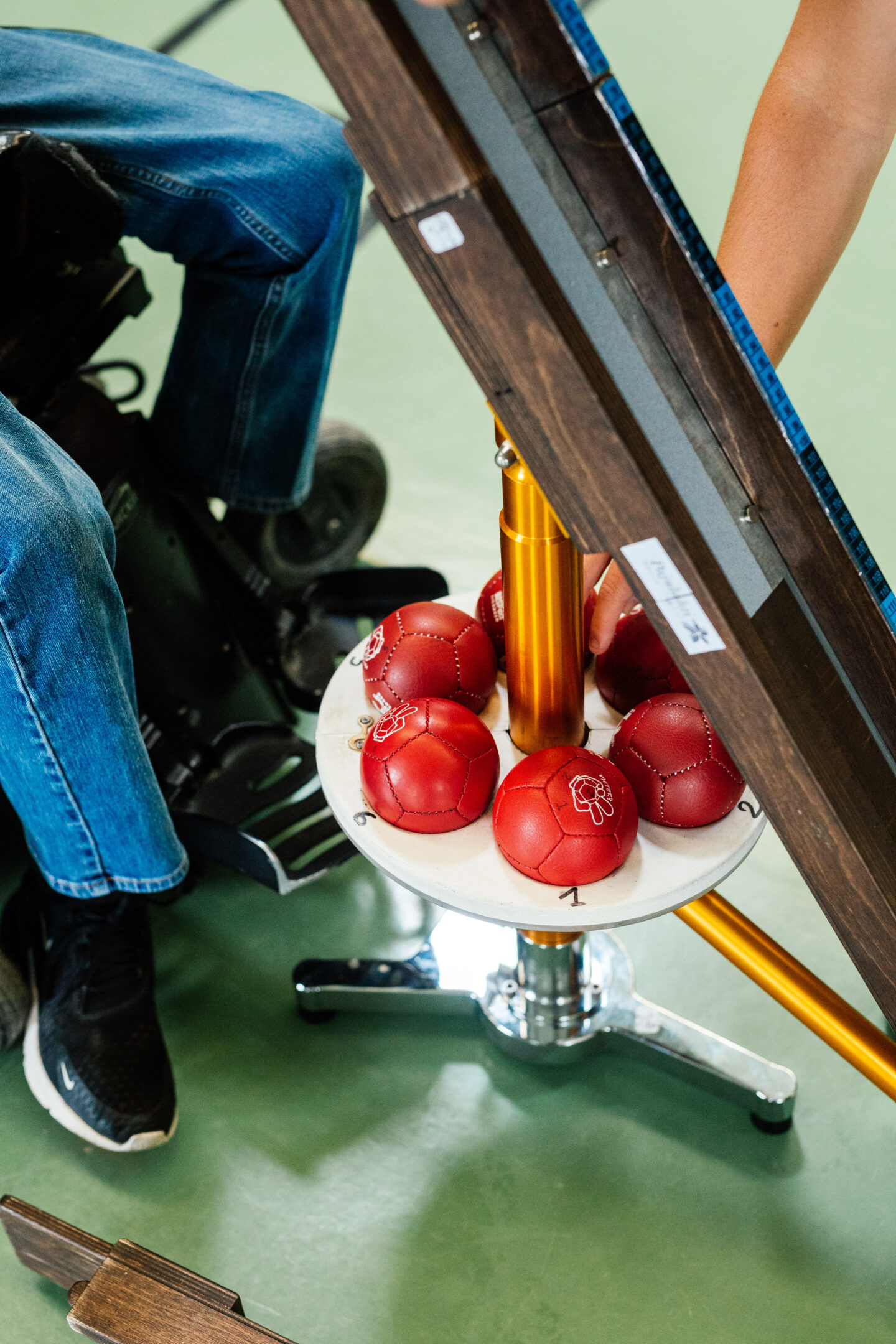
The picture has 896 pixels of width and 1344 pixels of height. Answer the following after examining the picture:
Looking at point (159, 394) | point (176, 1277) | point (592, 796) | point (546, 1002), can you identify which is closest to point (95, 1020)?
point (176, 1277)

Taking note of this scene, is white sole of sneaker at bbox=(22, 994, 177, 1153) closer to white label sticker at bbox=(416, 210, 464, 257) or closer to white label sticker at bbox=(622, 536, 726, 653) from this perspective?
white label sticker at bbox=(622, 536, 726, 653)

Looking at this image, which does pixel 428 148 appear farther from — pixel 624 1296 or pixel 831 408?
pixel 831 408

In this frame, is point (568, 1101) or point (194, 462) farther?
point (194, 462)

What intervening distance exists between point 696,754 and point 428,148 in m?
0.57

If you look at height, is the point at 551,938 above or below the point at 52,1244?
below

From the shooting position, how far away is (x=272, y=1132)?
1356 millimetres

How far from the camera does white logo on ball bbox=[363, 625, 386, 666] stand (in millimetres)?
1147

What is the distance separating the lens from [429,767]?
0.99 m

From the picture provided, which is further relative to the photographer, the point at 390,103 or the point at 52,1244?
the point at 52,1244

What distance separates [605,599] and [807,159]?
404 mm

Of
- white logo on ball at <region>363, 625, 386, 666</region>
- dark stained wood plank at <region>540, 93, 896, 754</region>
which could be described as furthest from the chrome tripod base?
dark stained wood plank at <region>540, 93, 896, 754</region>

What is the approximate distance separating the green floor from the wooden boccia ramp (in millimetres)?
469

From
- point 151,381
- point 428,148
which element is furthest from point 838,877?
point 151,381

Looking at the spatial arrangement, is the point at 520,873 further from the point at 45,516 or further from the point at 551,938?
the point at 45,516
